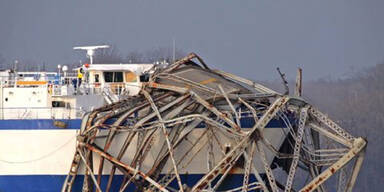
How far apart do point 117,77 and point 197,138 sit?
301 inches

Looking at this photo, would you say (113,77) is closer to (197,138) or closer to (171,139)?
(197,138)

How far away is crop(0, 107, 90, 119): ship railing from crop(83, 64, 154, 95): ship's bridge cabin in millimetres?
2614

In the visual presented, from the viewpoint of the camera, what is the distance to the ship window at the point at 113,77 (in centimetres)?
4731

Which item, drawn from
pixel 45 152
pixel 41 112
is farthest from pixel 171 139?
pixel 41 112

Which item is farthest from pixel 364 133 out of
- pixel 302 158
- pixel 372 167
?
pixel 302 158

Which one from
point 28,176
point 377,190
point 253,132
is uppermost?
point 253,132

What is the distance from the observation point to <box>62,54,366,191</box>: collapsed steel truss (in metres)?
38.8

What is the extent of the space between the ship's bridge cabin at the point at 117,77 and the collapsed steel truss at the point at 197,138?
4.94 metres

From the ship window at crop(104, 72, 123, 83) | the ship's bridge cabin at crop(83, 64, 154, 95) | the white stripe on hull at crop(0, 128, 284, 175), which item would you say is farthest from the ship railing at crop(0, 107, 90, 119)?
the ship window at crop(104, 72, 123, 83)

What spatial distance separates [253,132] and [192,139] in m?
3.51

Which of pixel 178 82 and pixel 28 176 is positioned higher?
pixel 178 82

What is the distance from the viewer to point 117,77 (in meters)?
47.3

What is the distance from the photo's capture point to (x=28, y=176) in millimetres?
42781

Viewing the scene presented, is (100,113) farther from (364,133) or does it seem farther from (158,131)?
(364,133)
